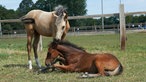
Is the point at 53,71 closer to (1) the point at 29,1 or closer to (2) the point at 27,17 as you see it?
(2) the point at 27,17

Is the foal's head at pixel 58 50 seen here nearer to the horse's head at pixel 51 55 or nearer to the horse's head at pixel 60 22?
the horse's head at pixel 51 55

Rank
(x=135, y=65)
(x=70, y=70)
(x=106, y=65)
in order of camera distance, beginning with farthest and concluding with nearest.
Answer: (x=135, y=65), (x=70, y=70), (x=106, y=65)

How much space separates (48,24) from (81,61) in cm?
158

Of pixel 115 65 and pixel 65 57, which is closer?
pixel 115 65

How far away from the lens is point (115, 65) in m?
7.17

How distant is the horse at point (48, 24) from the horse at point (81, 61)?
382 millimetres

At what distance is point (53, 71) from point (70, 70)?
20.5 inches

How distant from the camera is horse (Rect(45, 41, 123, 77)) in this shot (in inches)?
278

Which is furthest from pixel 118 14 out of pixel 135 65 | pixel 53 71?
pixel 53 71

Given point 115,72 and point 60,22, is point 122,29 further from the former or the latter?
point 115,72

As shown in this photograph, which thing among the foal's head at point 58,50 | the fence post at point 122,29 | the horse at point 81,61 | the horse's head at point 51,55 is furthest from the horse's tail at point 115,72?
the fence post at point 122,29

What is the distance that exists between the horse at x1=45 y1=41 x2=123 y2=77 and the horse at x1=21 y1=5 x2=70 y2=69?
1.25ft

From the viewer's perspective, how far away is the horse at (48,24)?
820 centimetres

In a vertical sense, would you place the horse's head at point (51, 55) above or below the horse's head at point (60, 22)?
below
